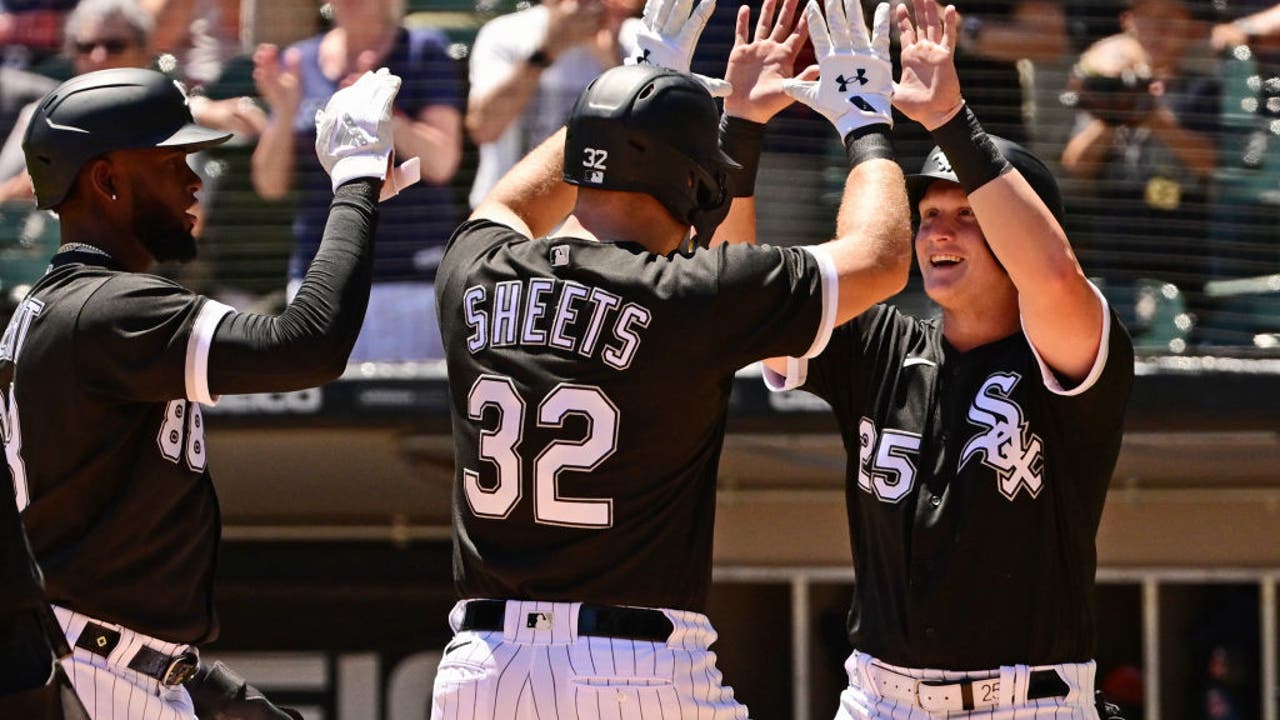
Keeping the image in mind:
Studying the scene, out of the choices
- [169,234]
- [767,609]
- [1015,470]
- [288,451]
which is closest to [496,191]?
[169,234]

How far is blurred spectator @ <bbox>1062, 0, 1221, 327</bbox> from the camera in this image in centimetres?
639

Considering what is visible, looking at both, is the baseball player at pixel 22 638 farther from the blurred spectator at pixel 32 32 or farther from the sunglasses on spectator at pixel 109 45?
the blurred spectator at pixel 32 32

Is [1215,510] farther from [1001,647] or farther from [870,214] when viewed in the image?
[870,214]

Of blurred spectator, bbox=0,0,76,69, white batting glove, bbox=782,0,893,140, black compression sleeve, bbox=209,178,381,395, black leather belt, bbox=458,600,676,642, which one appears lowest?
black leather belt, bbox=458,600,676,642

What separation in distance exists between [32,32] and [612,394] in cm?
490

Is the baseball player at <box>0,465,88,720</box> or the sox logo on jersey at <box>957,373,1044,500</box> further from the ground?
the sox logo on jersey at <box>957,373,1044,500</box>

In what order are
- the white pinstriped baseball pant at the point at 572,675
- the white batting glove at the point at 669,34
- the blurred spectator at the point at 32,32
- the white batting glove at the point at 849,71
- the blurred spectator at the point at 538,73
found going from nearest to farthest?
the white pinstriped baseball pant at the point at 572,675
the white batting glove at the point at 849,71
the white batting glove at the point at 669,34
the blurred spectator at the point at 538,73
the blurred spectator at the point at 32,32

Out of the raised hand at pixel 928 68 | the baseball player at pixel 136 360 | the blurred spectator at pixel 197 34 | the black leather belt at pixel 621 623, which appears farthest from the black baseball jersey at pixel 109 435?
the blurred spectator at pixel 197 34

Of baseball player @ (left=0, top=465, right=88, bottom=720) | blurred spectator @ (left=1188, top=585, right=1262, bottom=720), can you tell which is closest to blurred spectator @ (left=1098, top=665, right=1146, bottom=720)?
blurred spectator @ (left=1188, top=585, right=1262, bottom=720)

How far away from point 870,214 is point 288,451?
155 inches

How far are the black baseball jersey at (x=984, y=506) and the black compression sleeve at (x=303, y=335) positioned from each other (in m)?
1.00

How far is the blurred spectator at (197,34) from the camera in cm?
694

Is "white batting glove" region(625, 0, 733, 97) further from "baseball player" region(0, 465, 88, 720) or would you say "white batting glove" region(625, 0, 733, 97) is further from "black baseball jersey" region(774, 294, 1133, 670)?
"baseball player" region(0, 465, 88, 720)

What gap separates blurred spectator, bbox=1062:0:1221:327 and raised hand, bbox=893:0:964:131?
315cm
